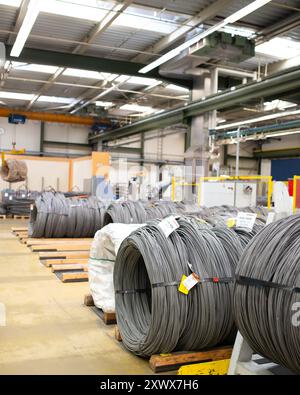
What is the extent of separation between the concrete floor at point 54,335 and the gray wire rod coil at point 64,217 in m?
2.98

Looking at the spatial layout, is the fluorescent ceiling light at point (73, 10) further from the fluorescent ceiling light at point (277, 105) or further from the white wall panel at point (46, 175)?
the white wall panel at point (46, 175)

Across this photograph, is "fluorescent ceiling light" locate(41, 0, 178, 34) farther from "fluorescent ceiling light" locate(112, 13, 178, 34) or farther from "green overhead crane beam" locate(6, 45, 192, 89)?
"green overhead crane beam" locate(6, 45, 192, 89)

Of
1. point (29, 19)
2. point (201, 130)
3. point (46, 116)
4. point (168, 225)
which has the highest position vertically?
point (46, 116)

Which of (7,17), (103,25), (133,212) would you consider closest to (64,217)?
(133,212)

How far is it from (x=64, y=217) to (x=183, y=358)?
610 cm

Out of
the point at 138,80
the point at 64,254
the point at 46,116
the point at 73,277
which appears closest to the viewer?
the point at 73,277

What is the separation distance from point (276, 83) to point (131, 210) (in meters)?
4.06

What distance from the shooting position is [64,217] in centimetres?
854

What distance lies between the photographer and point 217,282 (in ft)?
9.51

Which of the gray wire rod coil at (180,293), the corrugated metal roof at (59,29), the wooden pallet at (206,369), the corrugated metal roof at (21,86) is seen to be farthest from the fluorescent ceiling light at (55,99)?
the wooden pallet at (206,369)

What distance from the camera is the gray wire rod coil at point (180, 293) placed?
2.76 meters

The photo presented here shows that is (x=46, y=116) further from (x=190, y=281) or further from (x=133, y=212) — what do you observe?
(x=190, y=281)

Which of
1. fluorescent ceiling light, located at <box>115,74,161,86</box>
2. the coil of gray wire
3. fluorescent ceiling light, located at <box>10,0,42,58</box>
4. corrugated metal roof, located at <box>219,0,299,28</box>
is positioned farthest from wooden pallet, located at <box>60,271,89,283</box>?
fluorescent ceiling light, located at <box>115,74,161,86</box>

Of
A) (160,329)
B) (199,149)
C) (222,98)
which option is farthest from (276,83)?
(160,329)
